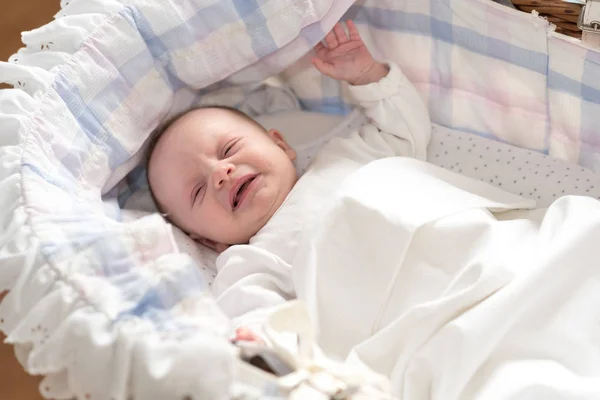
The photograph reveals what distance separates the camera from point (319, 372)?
0.66 m

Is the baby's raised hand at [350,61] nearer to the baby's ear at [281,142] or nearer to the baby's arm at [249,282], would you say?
the baby's ear at [281,142]

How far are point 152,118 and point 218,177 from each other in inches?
7.2

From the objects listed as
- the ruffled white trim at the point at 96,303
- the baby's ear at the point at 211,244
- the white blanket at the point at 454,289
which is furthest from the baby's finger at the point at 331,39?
the ruffled white trim at the point at 96,303

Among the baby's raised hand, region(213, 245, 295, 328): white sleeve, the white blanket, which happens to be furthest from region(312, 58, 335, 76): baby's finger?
region(213, 245, 295, 328): white sleeve

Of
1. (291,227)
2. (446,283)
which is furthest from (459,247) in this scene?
(291,227)

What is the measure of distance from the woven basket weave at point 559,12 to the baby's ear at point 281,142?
1.45 ft

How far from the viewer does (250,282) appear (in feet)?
3.40

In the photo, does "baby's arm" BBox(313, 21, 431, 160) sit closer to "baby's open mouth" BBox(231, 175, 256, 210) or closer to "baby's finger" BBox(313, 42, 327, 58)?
"baby's finger" BBox(313, 42, 327, 58)

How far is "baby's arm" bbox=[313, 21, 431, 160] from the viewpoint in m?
1.24

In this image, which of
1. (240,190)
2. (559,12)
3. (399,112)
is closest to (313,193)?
(240,190)

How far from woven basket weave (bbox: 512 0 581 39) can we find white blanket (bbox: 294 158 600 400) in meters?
0.29

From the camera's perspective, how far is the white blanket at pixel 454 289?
862 millimetres

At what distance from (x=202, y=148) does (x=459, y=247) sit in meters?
0.42

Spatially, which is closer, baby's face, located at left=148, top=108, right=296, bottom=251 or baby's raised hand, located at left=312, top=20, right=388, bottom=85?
baby's face, located at left=148, top=108, right=296, bottom=251
